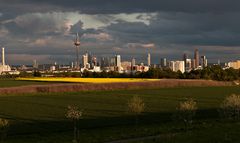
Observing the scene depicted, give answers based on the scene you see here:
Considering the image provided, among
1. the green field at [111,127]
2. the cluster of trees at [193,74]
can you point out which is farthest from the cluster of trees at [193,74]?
the green field at [111,127]

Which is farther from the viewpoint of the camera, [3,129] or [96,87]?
[96,87]

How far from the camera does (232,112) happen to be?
44.8 meters

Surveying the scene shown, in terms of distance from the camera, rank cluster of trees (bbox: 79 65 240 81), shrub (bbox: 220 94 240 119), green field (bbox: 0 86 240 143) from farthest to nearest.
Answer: cluster of trees (bbox: 79 65 240 81) → shrub (bbox: 220 94 240 119) → green field (bbox: 0 86 240 143)

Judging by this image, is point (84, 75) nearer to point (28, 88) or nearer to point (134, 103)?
point (28, 88)

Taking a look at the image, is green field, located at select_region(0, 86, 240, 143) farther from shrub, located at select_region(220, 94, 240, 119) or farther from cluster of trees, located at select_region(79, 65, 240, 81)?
cluster of trees, located at select_region(79, 65, 240, 81)

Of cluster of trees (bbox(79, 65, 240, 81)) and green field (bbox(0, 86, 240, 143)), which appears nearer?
green field (bbox(0, 86, 240, 143))

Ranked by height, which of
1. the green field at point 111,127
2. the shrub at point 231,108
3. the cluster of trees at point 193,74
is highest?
the cluster of trees at point 193,74

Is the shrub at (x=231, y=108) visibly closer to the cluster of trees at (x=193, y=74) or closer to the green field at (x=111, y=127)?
the green field at (x=111, y=127)

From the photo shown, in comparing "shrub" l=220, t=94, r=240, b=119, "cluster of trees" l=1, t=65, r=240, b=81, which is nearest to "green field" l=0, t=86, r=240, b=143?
"shrub" l=220, t=94, r=240, b=119

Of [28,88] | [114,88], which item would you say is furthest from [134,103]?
[114,88]

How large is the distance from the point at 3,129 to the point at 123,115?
65.2 ft

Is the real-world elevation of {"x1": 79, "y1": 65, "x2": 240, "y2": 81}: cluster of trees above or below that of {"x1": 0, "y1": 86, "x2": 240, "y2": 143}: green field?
above

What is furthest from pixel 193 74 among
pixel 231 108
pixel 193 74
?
pixel 231 108

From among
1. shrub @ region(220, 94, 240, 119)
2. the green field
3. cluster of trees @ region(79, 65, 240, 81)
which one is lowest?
the green field
